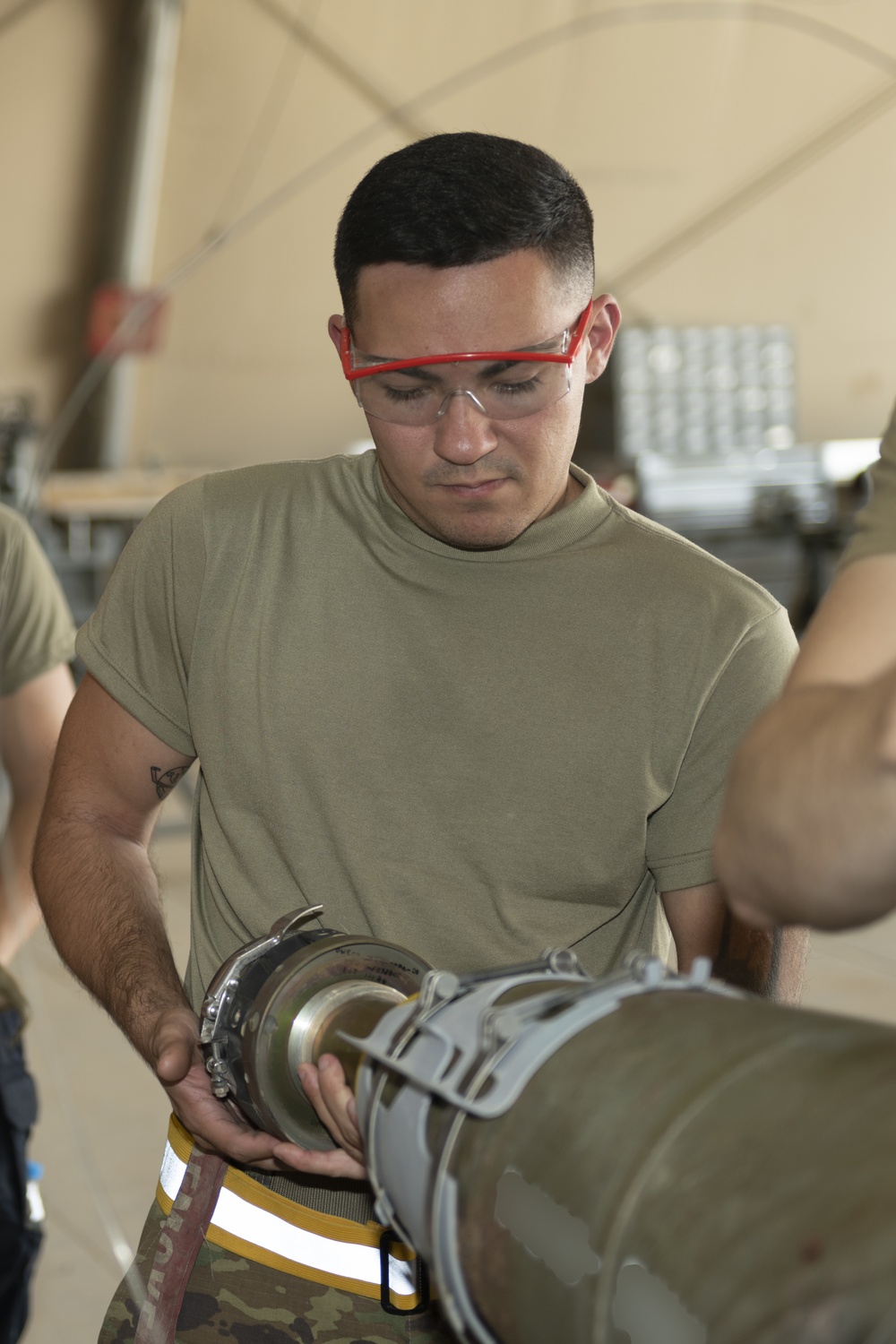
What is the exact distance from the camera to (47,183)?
583cm

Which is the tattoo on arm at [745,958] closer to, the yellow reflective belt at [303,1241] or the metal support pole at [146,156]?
the yellow reflective belt at [303,1241]

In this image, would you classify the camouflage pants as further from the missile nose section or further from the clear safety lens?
the clear safety lens

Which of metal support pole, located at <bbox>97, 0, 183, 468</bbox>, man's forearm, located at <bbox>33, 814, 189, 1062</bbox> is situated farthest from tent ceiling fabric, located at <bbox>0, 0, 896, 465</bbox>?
man's forearm, located at <bbox>33, 814, 189, 1062</bbox>

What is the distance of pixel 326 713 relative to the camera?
113 cm

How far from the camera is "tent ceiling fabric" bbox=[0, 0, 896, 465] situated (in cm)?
607

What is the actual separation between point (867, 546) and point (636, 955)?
0.83 feet

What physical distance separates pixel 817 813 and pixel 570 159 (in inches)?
258

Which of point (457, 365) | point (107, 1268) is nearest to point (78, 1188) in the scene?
point (107, 1268)

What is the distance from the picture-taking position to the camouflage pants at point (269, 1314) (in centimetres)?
109

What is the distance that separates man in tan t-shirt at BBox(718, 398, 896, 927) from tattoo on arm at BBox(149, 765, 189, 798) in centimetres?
73

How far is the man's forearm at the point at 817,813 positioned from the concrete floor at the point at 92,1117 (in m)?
1.71

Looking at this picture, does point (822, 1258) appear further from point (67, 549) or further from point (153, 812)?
point (67, 549)

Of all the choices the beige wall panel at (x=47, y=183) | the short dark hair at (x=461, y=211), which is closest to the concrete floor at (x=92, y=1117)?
the short dark hair at (x=461, y=211)

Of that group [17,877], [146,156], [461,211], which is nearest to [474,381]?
[461,211]
